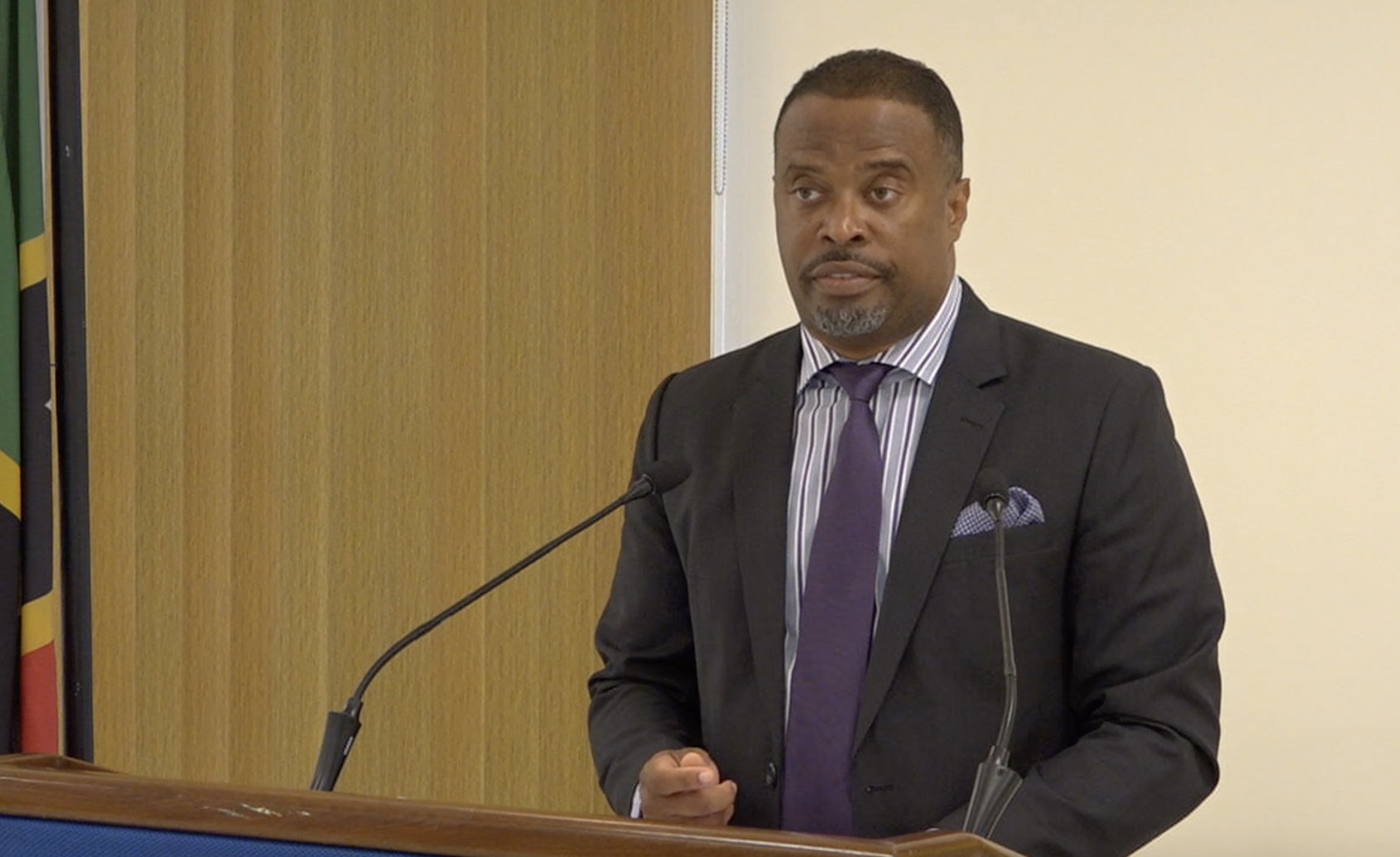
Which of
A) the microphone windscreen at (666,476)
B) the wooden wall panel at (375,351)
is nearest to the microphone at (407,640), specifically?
the microphone windscreen at (666,476)

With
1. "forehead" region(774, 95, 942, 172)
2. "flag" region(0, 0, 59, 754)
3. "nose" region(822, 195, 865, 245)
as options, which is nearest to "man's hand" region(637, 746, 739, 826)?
"nose" region(822, 195, 865, 245)

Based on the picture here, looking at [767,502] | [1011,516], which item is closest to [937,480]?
[1011,516]

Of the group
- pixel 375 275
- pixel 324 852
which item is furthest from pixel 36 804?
pixel 375 275

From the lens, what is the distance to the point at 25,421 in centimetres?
274

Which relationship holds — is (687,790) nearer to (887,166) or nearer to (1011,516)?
(1011,516)

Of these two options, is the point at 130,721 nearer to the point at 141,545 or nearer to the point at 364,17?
the point at 141,545

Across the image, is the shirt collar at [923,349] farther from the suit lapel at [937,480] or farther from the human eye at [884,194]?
the human eye at [884,194]

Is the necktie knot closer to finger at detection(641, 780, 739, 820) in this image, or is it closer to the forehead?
the forehead

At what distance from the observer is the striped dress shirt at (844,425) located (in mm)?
2113

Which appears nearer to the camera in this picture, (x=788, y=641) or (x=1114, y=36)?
(x=788, y=641)

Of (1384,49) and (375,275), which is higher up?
(1384,49)

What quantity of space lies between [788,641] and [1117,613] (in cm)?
38

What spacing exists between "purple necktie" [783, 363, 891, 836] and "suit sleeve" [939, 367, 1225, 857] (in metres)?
0.18

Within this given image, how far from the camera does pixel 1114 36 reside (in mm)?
3418
